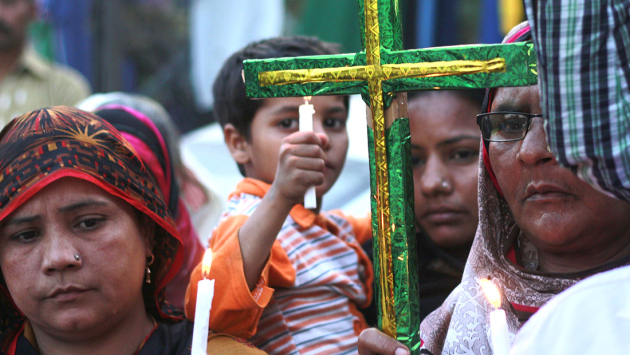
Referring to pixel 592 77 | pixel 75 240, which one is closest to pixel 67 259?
pixel 75 240

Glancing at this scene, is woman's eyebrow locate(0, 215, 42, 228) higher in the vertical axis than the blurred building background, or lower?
lower

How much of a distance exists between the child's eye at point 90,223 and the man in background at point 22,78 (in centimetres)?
408

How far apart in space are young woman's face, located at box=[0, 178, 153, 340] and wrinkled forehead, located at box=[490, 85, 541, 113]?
46.9 inches

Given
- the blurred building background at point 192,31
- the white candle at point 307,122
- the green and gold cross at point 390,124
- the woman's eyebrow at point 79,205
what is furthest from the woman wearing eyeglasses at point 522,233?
the blurred building background at point 192,31

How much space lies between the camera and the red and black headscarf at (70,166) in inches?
76.9

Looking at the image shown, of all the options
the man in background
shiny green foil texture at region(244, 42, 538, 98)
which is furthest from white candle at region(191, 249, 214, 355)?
the man in background

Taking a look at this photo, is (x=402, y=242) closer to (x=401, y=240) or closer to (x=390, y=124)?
(x=401, y=240)

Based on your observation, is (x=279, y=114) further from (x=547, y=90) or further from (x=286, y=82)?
(x=547, y=90)

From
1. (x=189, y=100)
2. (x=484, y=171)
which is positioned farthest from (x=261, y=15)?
(x=484, y=171)

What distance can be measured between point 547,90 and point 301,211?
143 cm

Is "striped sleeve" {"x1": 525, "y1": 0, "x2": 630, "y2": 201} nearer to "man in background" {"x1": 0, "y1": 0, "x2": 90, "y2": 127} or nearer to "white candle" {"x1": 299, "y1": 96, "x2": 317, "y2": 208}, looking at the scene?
"white candle" {"x1": 299, "y1": 96, "x2": 317, "y2": 208}

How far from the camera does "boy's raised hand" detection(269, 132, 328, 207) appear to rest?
6.41 ft

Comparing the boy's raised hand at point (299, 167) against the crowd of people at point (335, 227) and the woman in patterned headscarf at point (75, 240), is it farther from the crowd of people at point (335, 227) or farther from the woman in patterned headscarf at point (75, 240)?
the woman in patterned headscarf at point (75, 240)

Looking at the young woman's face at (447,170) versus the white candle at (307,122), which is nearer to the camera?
the white candle at (307,122)
